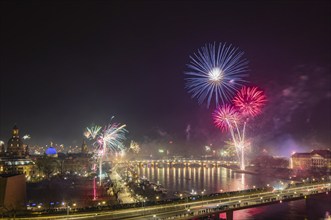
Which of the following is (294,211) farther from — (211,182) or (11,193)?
(11,193)

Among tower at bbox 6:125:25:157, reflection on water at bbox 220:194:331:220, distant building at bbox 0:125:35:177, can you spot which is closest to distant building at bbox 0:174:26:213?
reflection on water at bbox 220:194:331:220

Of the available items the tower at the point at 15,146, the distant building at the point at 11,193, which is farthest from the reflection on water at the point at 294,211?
the tower at the point at 15,146

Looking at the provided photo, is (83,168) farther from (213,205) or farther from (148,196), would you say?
(213,205)

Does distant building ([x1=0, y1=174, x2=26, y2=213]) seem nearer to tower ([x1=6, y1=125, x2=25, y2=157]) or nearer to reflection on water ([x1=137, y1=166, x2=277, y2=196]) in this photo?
reflection on water ([x1=137, y1=166, x2=277, y2=196])

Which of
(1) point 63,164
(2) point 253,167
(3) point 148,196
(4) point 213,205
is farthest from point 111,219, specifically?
(2) point 253,167

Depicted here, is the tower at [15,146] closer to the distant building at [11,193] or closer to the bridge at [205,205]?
the distant building at [11,193]

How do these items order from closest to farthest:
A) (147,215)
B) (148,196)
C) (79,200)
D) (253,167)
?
(147,215) → (79,200) → (148,196) → (253,167)
